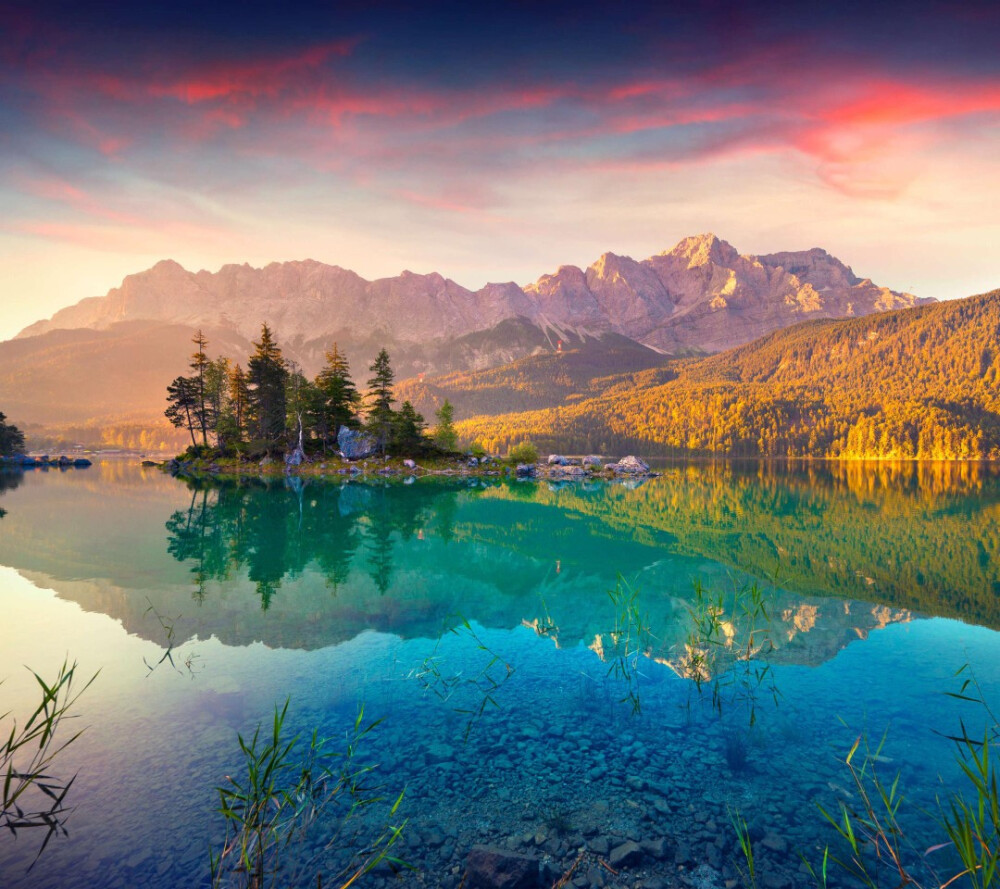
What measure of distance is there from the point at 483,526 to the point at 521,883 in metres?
33.6

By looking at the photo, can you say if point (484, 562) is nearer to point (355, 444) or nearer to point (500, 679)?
point (500, 679)

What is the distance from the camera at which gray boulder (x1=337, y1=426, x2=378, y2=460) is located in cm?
8694

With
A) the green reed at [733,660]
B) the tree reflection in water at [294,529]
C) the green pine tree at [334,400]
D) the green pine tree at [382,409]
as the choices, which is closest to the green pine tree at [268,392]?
the green pine tree at [334,400]

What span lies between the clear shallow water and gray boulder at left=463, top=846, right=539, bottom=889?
345mm

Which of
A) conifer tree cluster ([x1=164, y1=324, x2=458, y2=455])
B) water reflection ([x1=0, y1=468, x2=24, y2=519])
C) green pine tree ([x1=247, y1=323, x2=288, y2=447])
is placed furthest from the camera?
conifer tree cluster ([x1=164, y1=324, x2=458, y2=455])

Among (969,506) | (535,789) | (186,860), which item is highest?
(186,860)

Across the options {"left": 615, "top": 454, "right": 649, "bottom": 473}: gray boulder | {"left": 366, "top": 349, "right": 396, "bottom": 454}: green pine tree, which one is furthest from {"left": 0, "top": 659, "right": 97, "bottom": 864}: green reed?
A: {"left": 615, "top": 454, "right": 649, "bottom": 473}: gray boulder

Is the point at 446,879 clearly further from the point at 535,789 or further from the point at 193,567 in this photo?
the point at 193,567

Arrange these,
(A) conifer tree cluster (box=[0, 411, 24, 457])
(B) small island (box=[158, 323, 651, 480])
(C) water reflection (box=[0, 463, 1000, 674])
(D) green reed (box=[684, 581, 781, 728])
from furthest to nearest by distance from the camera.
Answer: (A) conifer tree cluster (box=[0, 411, 24, 457])
(B) small island (box=[158, 323, 651, 480])
(C) water reflection (box=[0, 463, 1000, 674])
(D) green reed (box=[684, 581, 781, 728])

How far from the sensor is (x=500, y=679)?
14.0 meters

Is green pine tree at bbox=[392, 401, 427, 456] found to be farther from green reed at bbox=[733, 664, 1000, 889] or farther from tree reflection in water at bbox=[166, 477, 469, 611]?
green reed at bbox=[733, 664, 1000, 889]

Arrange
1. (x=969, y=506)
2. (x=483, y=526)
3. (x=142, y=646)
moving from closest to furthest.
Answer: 1. (x=142, y=646)
2. (x=483, y=526)
3. (x=969, y=506)

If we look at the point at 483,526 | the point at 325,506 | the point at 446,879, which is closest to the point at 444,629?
the point at 446,879

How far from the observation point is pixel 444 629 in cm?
1806
